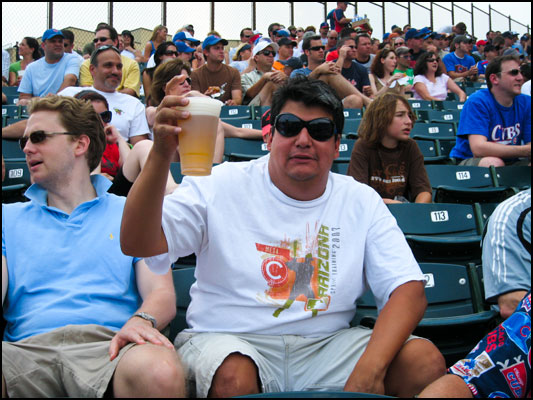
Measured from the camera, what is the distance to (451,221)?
3172mm

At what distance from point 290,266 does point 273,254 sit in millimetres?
71

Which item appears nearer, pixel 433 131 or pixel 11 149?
pixel 11 149

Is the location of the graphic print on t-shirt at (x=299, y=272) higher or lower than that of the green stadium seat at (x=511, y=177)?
lower

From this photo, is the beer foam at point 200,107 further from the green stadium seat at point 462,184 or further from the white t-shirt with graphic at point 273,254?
the green stadium seat at point 462,184

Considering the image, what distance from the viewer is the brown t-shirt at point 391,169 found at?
12.8 feet

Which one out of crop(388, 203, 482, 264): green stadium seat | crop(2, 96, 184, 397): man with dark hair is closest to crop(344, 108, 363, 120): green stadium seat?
crop(388, 203, 482, 264): green stadium seat

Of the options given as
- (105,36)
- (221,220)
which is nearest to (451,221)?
(221,220)

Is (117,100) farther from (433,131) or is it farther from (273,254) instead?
(433,131)

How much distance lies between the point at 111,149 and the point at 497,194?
2.72 metres

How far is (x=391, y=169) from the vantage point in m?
3.96

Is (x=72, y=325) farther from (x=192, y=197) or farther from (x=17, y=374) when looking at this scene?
(x=192, y=197)

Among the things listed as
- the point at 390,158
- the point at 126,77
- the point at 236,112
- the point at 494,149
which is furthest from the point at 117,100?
the point at 494,149

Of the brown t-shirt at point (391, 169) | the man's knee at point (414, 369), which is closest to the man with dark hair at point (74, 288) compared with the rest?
the man's knee at point (414, 369)

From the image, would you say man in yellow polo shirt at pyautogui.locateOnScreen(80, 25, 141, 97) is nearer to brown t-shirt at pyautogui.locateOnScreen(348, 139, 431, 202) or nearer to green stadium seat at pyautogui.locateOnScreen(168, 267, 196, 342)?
brown t-shirt at pyautogui.locateOnScreen(348, 139, 431, 202)
